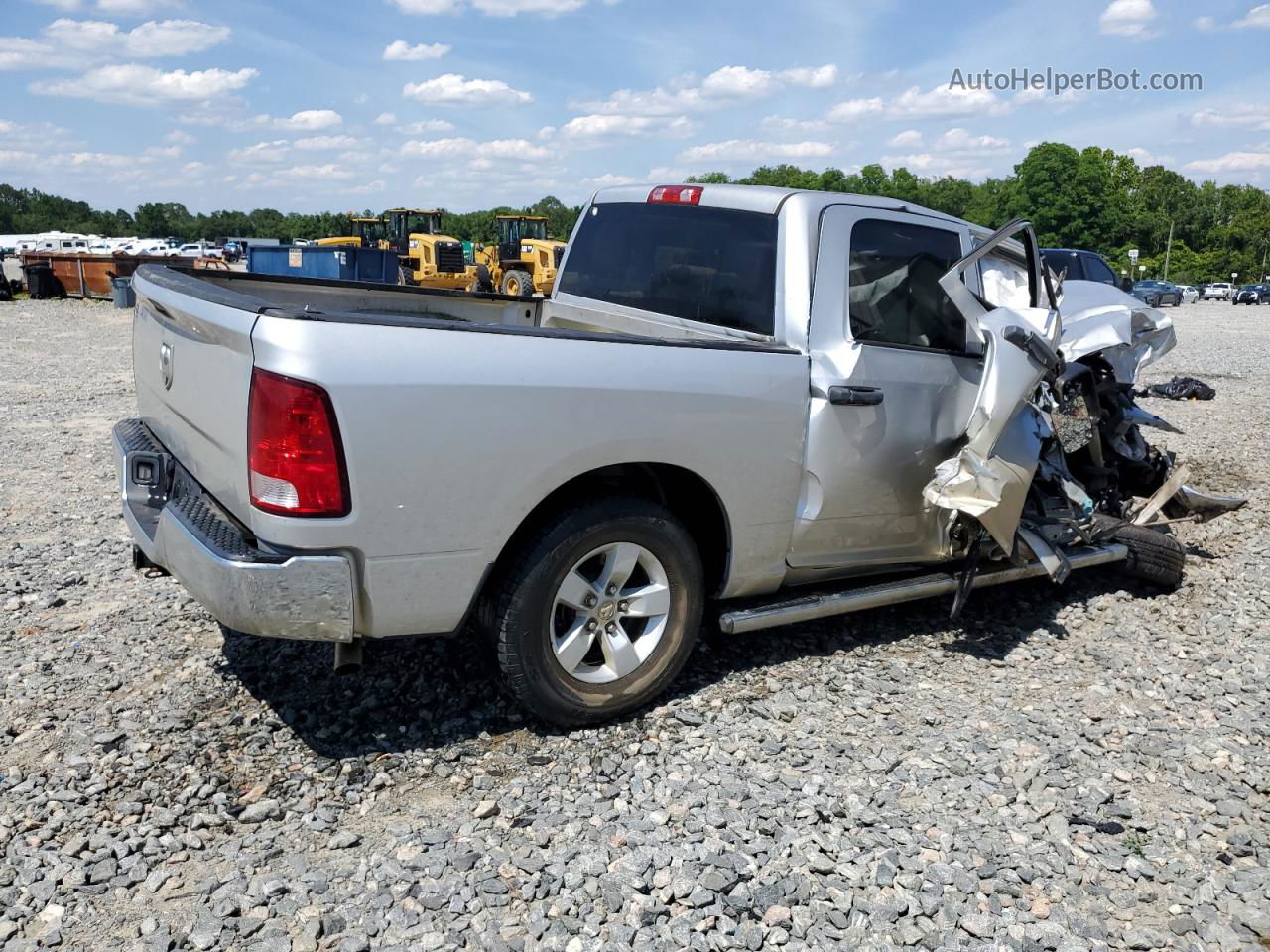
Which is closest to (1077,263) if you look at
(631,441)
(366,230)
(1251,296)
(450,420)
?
(631,441)

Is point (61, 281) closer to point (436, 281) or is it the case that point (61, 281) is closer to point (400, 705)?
point (436, 281)

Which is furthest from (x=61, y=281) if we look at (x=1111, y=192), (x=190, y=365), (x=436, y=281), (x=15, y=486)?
(x=1111, y=192)

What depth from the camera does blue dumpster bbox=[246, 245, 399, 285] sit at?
946 inches

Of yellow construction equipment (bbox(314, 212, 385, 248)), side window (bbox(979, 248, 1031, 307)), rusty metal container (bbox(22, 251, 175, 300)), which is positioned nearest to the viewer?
side window (bbox(979, 248, 1031, 307))

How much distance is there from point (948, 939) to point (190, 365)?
3042mm

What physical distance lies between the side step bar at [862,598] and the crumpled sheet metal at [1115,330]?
1.13 metres

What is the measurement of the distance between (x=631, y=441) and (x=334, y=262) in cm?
2232

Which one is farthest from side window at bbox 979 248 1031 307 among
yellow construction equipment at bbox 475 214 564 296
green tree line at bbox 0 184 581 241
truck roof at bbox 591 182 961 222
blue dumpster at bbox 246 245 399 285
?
green tree line at bbox 0 184 581 241

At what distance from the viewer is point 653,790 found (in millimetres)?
3486

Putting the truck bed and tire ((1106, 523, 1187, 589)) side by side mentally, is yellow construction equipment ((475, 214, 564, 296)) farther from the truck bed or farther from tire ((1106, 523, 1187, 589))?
the truck bed

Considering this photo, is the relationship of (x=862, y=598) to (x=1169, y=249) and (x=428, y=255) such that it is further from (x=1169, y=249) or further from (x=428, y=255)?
(x=1169, y=249)

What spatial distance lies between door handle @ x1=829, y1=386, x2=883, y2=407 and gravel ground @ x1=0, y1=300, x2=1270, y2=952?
121 centimetres

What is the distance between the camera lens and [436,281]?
31266mm

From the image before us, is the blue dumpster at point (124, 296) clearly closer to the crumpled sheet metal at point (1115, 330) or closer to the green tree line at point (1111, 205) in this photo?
the crumpled sheet metal at point (1115, 330)
